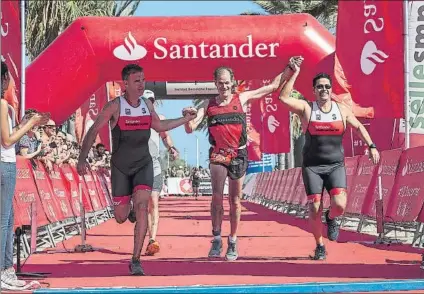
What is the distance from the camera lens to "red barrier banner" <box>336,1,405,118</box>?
11781mm

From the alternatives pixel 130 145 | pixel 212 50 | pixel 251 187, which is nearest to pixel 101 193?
pixel 212 50

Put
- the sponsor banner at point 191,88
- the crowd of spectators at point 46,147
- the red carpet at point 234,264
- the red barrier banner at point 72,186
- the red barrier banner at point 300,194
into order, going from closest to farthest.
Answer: the red carpet at point 234,264, the crowd of spectators at point 46,147, the red barrier banner at point 72,186, the red barrier banner at point 300,194, the sponsor banner at point 191,88

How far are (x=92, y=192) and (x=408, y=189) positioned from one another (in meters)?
8.32

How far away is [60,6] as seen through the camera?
32.3 m

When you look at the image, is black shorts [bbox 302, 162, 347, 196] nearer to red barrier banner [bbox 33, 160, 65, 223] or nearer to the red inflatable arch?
red barrier banner [bbox 33, 160, 65, 223]

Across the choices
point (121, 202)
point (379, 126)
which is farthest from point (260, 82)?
point (121, 202)

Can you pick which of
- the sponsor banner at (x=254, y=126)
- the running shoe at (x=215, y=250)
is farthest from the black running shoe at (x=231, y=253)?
the sponsor banner at (x=254, y=126)

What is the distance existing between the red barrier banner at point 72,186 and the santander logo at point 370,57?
5098 millimetres

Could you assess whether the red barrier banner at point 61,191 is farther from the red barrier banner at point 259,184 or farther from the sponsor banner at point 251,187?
the sponsor banner at point 251,187

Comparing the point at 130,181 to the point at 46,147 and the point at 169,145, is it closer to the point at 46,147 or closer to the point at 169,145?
the point at 169,145

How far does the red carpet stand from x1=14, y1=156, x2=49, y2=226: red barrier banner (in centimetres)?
47

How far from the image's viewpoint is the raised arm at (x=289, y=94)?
7.96 m

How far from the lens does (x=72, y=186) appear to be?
14.0 meters

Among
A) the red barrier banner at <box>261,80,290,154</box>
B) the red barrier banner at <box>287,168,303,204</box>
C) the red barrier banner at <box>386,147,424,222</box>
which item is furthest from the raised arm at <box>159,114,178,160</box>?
the red barrier banner at <box>261,80,290,154</box>
